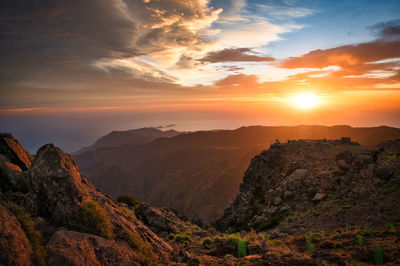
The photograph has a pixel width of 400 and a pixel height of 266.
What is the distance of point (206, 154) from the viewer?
132000 millimetres

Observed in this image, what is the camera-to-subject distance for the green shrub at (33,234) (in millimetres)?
4514

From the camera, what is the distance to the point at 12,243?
4289 millimetres

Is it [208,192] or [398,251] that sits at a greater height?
[398,251]

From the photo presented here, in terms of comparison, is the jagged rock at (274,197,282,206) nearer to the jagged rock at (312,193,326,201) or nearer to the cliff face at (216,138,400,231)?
the cliff face at (216,138,400,231)

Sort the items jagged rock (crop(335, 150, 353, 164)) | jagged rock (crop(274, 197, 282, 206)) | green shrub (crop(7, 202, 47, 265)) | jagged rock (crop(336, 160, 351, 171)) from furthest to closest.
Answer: jagged rock (crop(274, 197, 282, 206))
jagged rock (crop(335, 150, 353, 164))
jagged rock (crop(336, 160, 351, 171))
green shrub (crop(7, 202, 47, 265))

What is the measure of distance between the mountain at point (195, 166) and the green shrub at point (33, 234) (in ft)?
209

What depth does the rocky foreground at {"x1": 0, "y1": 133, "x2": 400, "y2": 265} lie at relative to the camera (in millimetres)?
5211

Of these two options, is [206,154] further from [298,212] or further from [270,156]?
[298,212]

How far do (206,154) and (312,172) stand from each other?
369ft

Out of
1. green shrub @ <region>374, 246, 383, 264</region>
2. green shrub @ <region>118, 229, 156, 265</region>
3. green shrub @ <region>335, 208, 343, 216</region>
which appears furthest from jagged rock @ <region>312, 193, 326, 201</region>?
green shrub @ <region>118, 229, 156, 265</region>

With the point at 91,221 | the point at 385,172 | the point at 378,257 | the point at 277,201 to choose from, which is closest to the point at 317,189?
the point at 277,201

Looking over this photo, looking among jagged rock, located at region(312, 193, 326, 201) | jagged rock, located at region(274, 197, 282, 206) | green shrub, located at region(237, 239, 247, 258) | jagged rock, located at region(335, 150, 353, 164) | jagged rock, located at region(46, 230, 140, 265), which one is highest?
jagged rock, located at region(335, 150, 353, 164)

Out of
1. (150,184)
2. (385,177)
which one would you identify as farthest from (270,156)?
(150,184)

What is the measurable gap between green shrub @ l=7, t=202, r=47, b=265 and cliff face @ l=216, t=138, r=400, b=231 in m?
14.4
